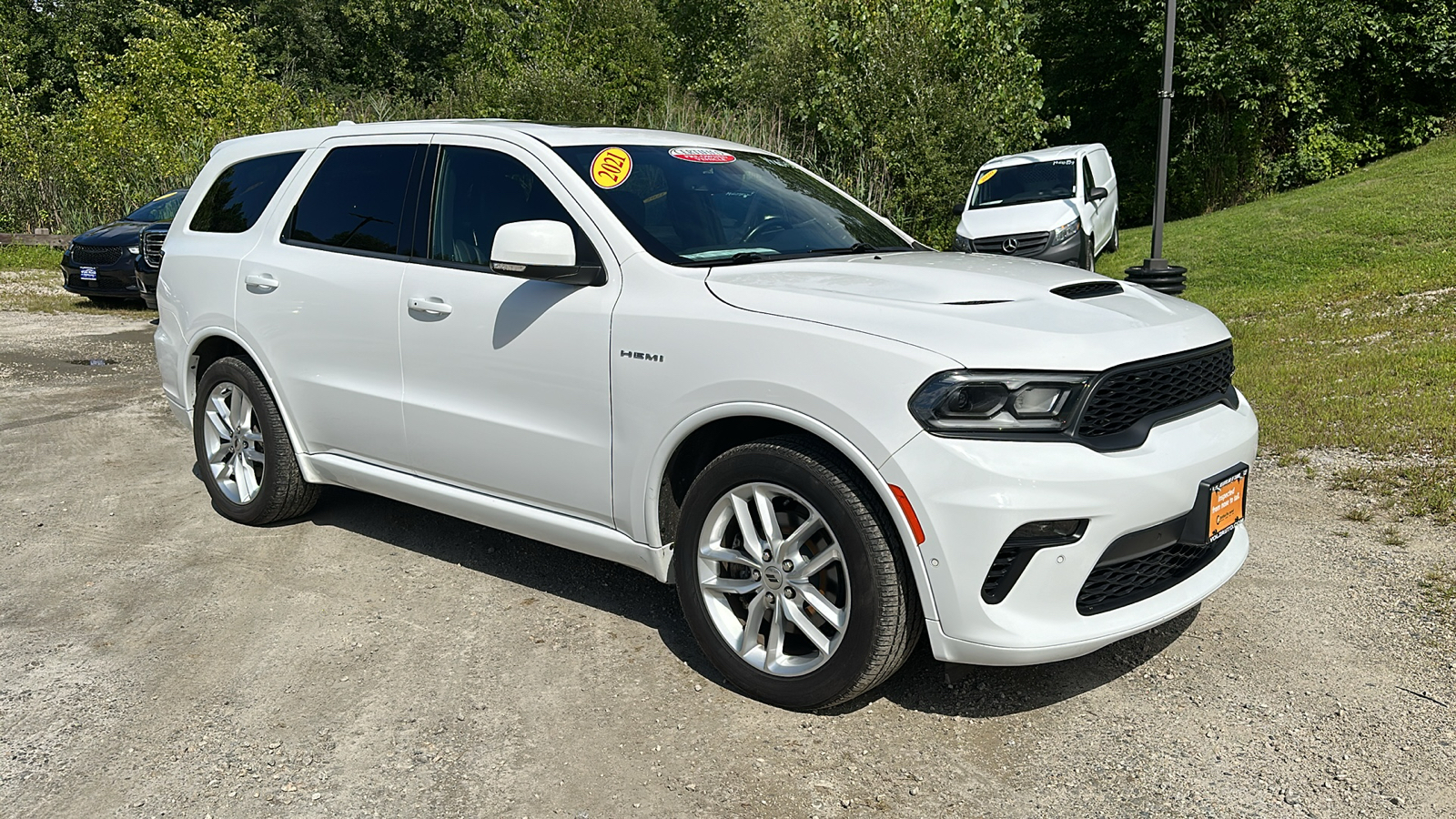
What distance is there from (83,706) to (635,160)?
2.68 metres

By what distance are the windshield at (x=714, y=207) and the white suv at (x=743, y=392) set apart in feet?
0.05

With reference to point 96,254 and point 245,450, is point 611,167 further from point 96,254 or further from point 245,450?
point 96,254

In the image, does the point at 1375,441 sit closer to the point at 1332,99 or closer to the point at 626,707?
the point at 626,707

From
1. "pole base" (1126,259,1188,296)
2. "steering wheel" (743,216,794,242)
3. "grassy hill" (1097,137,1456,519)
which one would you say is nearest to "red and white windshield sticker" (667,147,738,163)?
"steering wheel" (743,216,794,242)

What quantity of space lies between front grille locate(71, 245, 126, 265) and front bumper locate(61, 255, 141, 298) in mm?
59

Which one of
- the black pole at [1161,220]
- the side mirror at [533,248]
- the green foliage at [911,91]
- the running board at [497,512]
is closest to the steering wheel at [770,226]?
the side mirror at [533,248]

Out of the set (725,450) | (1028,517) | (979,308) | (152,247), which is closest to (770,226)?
(725,450)

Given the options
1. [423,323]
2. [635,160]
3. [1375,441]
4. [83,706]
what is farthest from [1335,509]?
[83,706]

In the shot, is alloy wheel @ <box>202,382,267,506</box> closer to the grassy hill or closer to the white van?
the grassy hill

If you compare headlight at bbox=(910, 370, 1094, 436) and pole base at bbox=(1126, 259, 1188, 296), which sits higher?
headlight at bbox=(910, 370, 1094, 436)

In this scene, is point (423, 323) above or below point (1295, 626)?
above

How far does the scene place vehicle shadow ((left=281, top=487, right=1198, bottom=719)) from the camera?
3.75 meters

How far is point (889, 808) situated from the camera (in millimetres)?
3082

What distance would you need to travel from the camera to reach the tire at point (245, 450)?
5.28m
